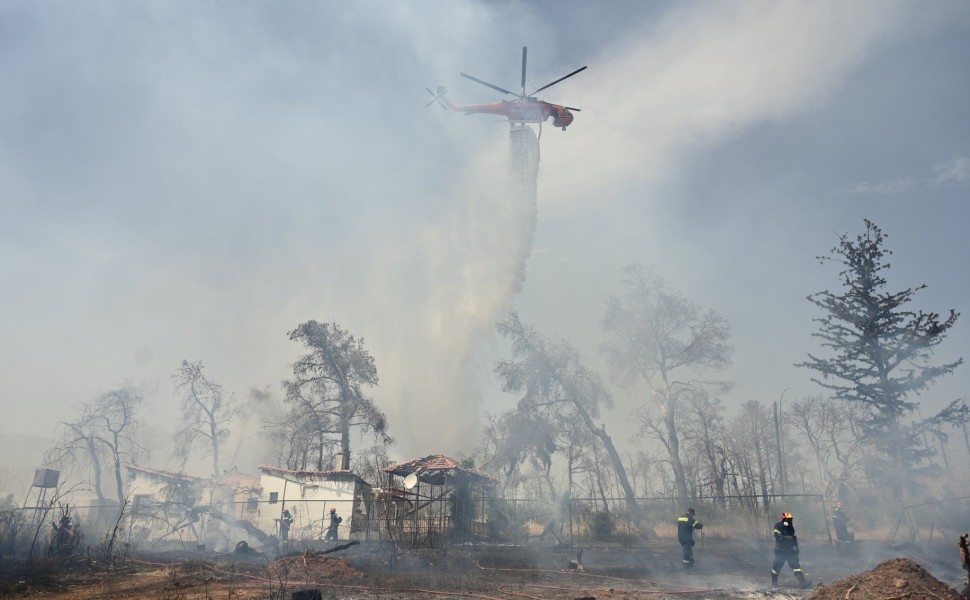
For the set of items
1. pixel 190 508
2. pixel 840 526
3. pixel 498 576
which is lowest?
pixel 498 576

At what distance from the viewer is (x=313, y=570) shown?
1511 cm

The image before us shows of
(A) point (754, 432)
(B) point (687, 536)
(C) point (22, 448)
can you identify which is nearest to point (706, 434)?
(A) point (754, 432)

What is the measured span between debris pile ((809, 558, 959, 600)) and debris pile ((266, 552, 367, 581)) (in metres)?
11.3

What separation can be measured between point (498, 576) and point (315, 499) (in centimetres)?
1545

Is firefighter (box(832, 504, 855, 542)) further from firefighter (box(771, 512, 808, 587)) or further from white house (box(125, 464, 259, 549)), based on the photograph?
white house (box(125, 464, 259, 549))

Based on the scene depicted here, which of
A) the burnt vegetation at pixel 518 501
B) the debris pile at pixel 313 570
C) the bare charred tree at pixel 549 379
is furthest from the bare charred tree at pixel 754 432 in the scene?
the debris pile at pixel 313 570

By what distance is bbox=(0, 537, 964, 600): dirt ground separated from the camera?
1190cm

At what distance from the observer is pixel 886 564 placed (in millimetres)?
9586

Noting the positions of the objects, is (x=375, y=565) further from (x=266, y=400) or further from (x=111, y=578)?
(x=266, y=400)

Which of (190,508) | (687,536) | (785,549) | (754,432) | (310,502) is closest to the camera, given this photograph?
(785,549)

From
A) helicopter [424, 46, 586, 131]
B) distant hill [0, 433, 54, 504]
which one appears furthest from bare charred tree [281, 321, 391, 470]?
distant hill [0, 433, 54, 504]

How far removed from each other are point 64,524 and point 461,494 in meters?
17.3

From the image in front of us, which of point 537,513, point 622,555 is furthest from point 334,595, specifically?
point 537,513

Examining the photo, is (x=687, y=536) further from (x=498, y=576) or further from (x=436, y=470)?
(x=436, y=470)
